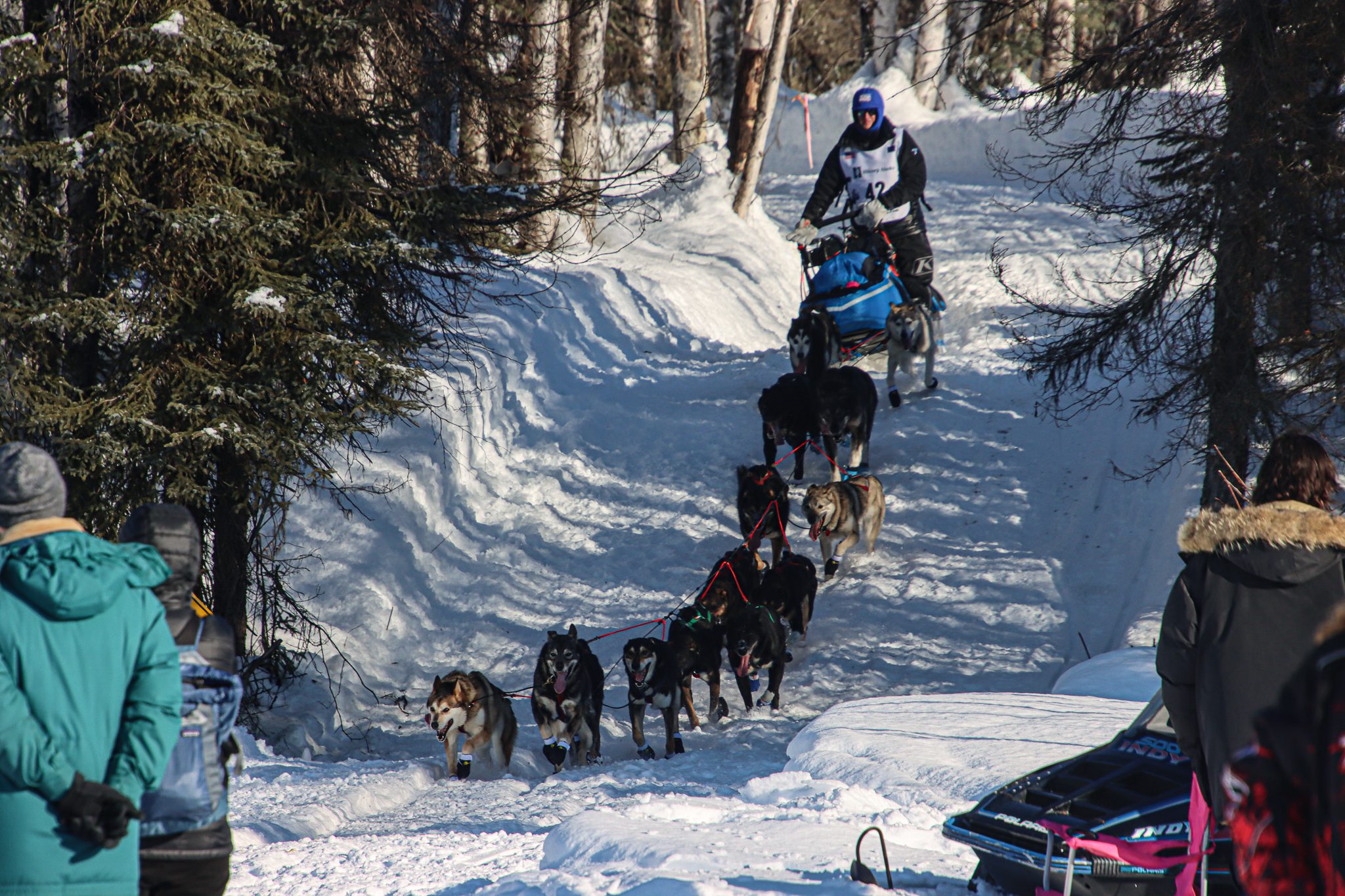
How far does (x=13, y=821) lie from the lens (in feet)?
8.18

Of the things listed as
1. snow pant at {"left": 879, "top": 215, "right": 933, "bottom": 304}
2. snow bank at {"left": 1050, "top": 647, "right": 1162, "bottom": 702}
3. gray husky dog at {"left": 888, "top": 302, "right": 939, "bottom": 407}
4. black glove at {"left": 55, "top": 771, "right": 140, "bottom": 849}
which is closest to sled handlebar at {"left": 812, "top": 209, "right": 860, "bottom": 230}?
snow pant at {"left": 879, "top": 215, "right": 933, "bottom": 304}

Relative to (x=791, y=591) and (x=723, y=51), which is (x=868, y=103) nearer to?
(x=791, y=591)

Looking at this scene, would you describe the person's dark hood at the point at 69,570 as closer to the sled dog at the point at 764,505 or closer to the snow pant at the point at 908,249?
the sled dog at the point at 764,505

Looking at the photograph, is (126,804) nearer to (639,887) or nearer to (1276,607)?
(639,887)

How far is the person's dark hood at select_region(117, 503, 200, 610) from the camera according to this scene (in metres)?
3.11

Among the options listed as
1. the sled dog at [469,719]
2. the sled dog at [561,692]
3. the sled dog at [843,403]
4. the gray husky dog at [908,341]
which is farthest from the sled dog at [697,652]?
the gray husky dog at [908,341]

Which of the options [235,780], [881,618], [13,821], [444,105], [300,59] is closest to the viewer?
[13,821]

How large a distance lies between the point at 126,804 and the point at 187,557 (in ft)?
2.57

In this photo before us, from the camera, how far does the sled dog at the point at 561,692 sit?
24.4 feet

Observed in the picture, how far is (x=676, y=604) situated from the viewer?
33.3 ft

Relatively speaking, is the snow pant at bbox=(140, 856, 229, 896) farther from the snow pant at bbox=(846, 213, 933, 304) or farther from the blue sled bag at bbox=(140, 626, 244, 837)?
the snow pant at bbox=(846, 213, 933, 304)

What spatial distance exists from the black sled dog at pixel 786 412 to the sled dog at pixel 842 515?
98 centimetres

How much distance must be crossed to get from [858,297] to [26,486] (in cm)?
1004

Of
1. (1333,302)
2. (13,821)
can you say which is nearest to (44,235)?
(13,821)
